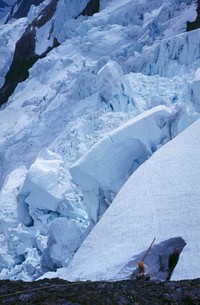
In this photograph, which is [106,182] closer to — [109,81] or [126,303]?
[109,81]

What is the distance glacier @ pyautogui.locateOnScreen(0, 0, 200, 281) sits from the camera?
555 centimetres

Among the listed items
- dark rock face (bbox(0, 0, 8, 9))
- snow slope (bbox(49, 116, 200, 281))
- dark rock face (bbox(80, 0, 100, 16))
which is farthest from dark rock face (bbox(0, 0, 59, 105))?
dark rock face (bbox(0, 0, 8, 9))

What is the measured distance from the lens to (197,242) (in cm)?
455

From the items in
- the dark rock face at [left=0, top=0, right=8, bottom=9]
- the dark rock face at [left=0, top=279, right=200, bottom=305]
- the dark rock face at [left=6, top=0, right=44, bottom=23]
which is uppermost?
the dark rock face at [left=0, top=0, right=8, bottom=9]

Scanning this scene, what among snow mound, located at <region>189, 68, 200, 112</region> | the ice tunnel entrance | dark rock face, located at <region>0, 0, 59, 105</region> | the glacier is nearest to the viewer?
the ice tunnel entrance

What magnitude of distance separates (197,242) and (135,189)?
5.31ft

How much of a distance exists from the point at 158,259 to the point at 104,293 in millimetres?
1698

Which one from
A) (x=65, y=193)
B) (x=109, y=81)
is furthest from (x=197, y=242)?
(x=109, y=81)

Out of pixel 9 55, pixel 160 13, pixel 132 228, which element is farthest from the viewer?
pixel 9 55

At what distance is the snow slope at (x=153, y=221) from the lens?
462 centimetres

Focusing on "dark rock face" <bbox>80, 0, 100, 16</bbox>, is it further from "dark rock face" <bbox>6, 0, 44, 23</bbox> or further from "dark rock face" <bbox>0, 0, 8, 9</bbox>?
"dark rock face" <bbox>0, 0, 8, 9</bbox>

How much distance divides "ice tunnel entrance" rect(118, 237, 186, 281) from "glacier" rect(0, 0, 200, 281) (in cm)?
2

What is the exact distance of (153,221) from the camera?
205 inches

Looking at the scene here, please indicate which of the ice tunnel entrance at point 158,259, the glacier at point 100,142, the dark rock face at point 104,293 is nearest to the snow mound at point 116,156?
the glacier at point 100,142
